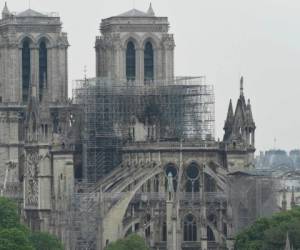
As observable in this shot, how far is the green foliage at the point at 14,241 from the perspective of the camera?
14238cm

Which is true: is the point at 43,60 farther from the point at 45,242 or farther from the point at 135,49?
the point at 45,242

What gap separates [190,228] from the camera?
530ft

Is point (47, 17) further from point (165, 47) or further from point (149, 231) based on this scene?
point (149, 231)

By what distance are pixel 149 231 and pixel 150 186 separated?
362cm

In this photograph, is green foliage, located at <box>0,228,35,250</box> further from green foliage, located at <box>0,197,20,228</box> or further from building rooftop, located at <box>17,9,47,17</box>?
building rooftop, located at <box>17,9,47,17</box>

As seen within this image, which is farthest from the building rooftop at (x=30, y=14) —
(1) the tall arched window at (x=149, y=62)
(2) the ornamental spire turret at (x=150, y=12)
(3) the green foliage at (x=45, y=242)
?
(3) the green foliage at (x=45, y=242)

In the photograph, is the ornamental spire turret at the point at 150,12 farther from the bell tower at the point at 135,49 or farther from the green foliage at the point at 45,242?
the green foliage at the point at 45,242

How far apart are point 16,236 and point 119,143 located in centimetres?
2435

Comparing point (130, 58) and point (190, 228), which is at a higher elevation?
point (130, 58)

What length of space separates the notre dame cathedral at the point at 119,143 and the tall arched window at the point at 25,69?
59 mm

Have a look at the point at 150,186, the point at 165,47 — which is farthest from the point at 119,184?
the point at 165,47

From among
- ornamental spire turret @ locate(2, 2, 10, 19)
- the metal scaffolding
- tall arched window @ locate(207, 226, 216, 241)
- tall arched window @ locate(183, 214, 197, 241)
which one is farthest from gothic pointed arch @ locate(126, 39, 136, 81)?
tall arched window @ locate(207, 226, 216, 241)

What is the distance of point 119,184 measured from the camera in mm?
163000

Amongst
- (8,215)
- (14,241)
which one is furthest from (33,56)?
(14,241)
